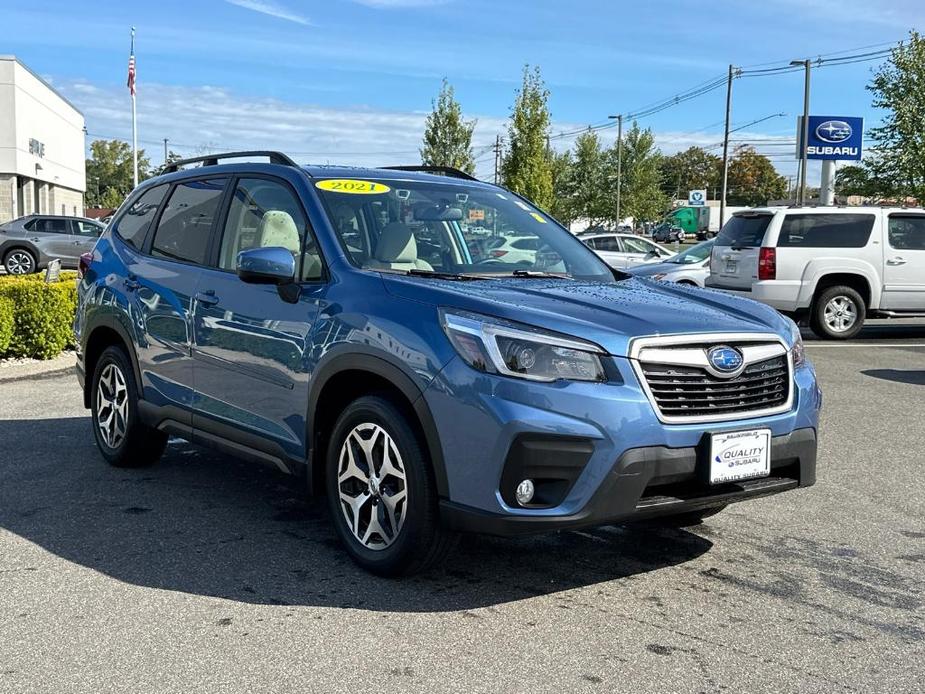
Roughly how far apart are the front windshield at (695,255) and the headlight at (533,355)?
14973 millimetres

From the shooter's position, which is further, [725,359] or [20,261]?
[20,261]

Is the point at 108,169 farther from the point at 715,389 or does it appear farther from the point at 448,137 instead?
the point at 715,389

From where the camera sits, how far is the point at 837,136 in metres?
27.4

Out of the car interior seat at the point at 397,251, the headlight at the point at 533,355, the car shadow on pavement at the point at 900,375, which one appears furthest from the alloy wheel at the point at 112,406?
the car shadow on pavement at the point at 900,375

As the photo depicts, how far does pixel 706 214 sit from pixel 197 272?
7756 centimetres

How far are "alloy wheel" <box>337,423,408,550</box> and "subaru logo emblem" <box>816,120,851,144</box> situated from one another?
25991 millimetres

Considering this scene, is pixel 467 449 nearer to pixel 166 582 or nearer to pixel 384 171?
pixel 166 582

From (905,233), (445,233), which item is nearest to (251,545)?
(445,233)

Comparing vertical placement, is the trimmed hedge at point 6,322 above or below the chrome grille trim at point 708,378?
below

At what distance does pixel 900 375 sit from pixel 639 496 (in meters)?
8.21

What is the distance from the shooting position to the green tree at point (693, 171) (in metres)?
123

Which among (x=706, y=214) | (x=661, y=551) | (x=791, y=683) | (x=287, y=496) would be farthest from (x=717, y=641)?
(x=706, y=214)

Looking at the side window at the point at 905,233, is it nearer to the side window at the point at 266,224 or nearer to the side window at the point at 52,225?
the side window at the point at 266,224

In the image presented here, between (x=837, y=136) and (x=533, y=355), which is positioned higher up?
(x=837, y=136)
